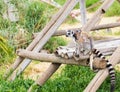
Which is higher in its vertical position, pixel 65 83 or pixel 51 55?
pixel 51 55

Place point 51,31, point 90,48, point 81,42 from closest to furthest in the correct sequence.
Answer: point 90,48
point 81,42
point 51,31

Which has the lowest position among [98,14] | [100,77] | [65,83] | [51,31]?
[65,83]

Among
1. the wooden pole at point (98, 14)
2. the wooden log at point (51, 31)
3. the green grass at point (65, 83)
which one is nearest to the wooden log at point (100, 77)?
the wooden pole at point (98, 14)

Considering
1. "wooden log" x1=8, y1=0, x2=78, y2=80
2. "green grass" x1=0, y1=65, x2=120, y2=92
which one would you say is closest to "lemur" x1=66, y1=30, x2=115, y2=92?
"wooden log" x1=8, y1=0, x2=78, y2=80

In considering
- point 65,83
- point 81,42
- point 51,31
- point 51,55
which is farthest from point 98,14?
point 65,83

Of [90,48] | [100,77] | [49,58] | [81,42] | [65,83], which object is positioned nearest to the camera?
[100,77]

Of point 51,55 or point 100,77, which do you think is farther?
point 51,55

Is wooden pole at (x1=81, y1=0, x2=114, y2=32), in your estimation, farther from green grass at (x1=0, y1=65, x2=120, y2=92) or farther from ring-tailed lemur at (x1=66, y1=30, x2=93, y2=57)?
green grass at (x1=0, y1=65, x2=120, y2=92)

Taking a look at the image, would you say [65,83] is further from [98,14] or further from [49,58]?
[98,14]

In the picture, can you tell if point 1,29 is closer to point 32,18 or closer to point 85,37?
point 32,18

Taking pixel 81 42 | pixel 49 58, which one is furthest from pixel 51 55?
pixel 81 42

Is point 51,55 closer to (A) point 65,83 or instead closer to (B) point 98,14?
(B) point 98,14
